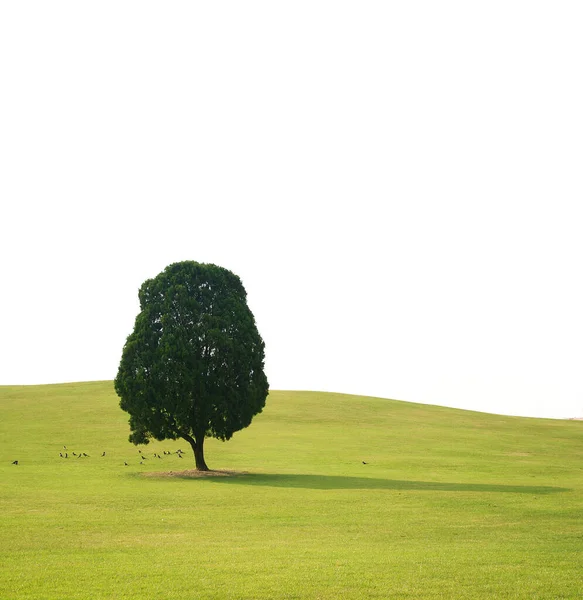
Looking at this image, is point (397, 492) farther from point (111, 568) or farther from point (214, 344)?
point (111, 568)

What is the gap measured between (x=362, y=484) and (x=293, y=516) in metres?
13.6

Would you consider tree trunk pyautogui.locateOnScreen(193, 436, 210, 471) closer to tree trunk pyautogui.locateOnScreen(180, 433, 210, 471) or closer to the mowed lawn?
tree trunk pyautogui.locateOnScreen(180, 433, 210, 471)

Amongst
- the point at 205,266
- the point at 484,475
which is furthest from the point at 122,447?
the point at 484,475

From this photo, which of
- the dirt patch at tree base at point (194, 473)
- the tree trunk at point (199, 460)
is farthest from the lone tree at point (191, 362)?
the dirt patch at tree base at point (194, 473)

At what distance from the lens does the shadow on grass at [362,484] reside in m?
43.0

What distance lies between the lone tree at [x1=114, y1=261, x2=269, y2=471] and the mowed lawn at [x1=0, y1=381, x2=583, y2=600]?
161 inches

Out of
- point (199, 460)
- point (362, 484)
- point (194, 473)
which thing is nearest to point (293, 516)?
point (362, 484)

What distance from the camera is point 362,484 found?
44.9 metres

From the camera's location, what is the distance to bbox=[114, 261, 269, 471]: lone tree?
175 feet

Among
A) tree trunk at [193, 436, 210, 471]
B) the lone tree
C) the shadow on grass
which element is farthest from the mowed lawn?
the lone tree

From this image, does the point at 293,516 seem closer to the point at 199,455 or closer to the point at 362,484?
the point at 362,484

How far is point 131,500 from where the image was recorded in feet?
122

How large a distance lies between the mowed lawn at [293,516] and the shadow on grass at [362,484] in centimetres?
21

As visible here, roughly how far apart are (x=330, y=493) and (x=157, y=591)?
2298 centimetres
